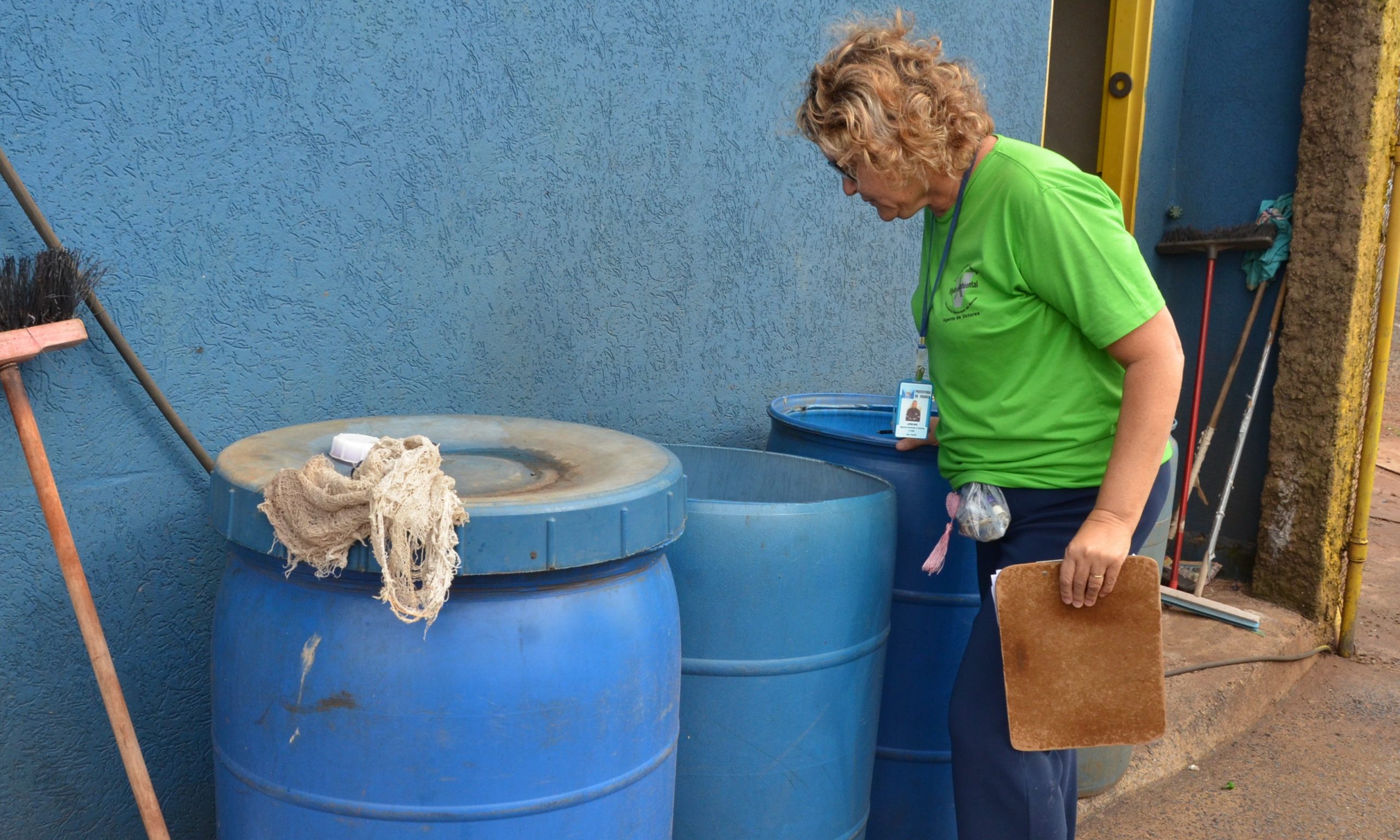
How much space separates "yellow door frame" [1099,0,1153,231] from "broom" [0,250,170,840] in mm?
3760

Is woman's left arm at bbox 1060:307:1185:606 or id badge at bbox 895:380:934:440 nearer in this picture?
woman's left arm at bbox 1060:307:1185:606

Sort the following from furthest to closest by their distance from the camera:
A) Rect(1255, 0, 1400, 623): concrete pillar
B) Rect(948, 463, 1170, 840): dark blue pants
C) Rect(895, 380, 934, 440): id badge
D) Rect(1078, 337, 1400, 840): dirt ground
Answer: Rect(1255, 0, 1400, 623): concrete pillar, Rect(1078, 337, 1400, 840): dirt ground, Rect(895, 380, 934, 440): id badge, Rect(948, 463, 1170, 840): dark blue pants

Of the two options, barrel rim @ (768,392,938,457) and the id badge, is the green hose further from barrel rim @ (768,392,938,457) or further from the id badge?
the id badge

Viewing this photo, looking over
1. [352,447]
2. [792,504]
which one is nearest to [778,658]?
[792,504]

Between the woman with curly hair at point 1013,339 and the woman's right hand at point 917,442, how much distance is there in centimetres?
21

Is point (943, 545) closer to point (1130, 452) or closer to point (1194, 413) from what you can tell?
point (1130, 452)

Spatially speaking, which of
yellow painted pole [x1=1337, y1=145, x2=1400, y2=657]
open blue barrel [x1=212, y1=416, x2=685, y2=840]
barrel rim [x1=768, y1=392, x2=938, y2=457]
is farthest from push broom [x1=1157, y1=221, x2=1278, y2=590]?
open blue barrel [x1=212, y1=416, x2=685, y2=840]

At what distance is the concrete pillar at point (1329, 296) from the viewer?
3.72 m

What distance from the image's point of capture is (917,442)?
6.95ft

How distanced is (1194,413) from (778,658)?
10.2ft

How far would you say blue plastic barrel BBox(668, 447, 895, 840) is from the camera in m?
1.77

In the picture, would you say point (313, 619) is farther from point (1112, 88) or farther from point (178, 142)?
point (1112, 88)

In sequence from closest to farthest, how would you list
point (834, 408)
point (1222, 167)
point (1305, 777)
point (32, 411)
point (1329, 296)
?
point (32, 411) < point (834, 408) < point (1305, 777) < point (1329, 296) < point (1222, 167)

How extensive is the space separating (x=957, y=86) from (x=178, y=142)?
1291mm
